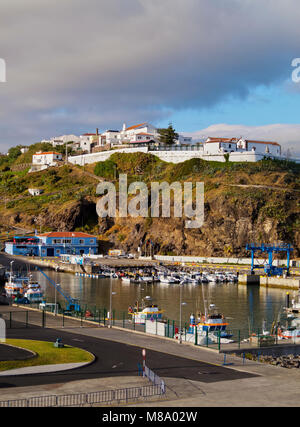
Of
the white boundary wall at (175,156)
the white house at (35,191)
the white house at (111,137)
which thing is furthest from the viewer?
the white house at (111,137)

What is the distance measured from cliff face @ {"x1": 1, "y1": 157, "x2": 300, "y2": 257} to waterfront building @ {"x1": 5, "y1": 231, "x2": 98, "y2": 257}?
429 centimetres

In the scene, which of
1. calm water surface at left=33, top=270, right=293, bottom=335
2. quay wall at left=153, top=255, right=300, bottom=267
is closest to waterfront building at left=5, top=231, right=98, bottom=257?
quay wall at left=153, top=255, right=300, bottom=267

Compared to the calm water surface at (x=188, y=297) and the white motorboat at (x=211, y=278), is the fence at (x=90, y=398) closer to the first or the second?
the calm water surface at (x=188, y=297)

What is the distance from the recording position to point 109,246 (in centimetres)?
13962

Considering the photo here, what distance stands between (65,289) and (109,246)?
5017cm

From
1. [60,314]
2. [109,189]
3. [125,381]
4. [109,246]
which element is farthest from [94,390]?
[109,189]

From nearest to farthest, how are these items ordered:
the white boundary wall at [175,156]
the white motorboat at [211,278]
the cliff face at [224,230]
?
1. the white motorboat at [211,278]
2. the cliff face at [224,230]
3. the white boundary wall at [175,156]

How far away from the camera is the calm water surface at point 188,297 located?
212ft

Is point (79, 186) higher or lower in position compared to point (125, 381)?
higher

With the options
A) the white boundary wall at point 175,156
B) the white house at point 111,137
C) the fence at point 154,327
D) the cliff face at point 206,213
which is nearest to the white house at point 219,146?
the white boundary wall at point 175,156

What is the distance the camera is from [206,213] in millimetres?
128875

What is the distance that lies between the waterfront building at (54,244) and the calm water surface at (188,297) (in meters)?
26.4

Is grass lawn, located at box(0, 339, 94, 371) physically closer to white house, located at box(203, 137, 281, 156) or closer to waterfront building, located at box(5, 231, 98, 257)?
waterfront building, located at box(5, 231, 98, 257)
